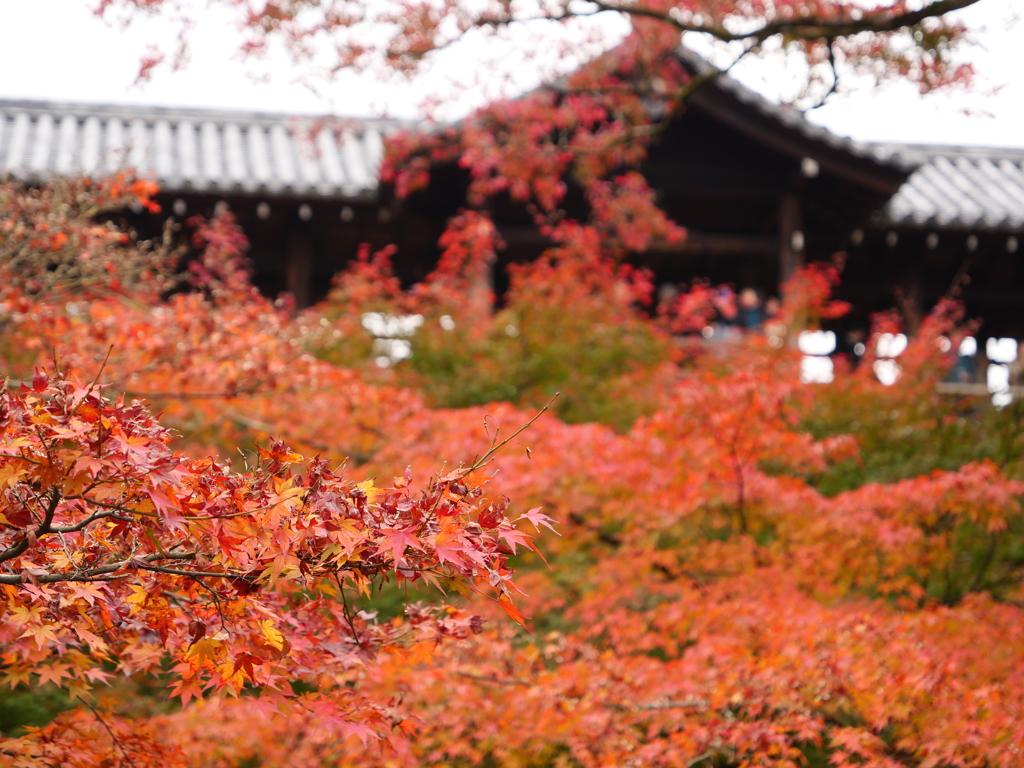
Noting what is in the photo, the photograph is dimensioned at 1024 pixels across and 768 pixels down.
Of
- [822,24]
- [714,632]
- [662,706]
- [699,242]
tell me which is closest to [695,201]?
[699,242]

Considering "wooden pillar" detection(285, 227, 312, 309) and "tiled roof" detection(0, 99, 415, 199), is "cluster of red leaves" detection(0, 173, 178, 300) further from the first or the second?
"wooden pillar" detection(285, 227, 312, 309)

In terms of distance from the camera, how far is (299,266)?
32.6 ft

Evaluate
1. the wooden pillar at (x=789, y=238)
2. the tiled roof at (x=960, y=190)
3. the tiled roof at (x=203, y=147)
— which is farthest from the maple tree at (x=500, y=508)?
the tiled roof at (x=960, y=190)

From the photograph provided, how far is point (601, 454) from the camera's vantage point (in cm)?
598

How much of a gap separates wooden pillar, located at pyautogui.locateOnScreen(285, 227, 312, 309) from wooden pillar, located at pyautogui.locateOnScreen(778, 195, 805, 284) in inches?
201

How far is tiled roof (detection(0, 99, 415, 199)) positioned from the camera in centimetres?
957

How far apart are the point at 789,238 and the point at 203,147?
7.14 m

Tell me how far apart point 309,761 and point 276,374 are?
7.30ft

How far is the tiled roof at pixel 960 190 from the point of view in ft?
33.4

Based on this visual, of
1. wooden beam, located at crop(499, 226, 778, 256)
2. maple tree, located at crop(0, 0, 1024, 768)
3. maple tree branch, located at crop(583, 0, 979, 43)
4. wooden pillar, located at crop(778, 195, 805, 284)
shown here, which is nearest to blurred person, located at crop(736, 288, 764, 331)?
wooden beam, located at crop(499, 226, 778, 256)

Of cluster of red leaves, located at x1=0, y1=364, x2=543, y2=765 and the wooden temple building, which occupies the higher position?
the wooden temple building

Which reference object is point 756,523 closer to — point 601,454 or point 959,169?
point 601,454

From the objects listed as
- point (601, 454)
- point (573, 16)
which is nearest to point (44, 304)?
point (601, 454)

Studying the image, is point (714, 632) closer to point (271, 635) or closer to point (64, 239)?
point (271, 635)
